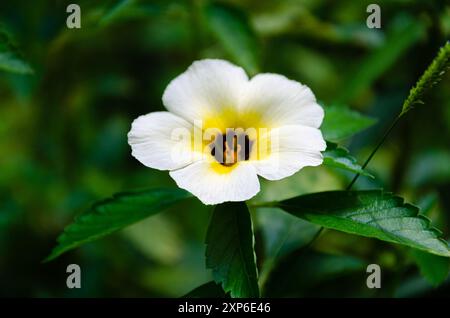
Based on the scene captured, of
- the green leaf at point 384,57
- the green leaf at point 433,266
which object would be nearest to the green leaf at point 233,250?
the green leaf at point 433,266

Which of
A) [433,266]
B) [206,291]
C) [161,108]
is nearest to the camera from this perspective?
[206,291]

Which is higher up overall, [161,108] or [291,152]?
[161,108]

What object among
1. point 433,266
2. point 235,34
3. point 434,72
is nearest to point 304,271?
point 433,266

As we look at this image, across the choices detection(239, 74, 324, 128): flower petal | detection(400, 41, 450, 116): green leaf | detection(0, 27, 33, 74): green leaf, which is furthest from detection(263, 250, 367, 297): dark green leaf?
detection(0, 27, 33, 74): green leaf

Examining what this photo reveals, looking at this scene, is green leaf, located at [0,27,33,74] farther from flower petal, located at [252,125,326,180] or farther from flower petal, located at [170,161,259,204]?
flower petal, located at [252,125,326,180]

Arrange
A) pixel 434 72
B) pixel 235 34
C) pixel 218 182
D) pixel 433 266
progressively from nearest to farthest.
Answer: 1. pixel 434 72
2. pixel 218 182
3. pixel 433 266
4. pixel 235 34

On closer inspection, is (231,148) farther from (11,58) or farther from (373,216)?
(11,58)
